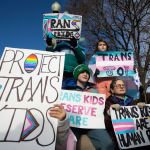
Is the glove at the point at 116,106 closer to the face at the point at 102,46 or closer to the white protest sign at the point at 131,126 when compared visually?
the white protest sign at the point at 131,126

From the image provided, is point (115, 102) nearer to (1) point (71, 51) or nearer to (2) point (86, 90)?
(2) point (86, 90)

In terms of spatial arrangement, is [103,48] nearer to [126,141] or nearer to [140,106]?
[140,106]

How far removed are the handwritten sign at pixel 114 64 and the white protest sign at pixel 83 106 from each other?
1538 mm

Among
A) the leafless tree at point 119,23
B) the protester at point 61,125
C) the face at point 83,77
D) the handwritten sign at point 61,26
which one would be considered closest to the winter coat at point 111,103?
the face at point 83,77

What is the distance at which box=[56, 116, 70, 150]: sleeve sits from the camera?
3340 millimetres

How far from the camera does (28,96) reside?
3395mm

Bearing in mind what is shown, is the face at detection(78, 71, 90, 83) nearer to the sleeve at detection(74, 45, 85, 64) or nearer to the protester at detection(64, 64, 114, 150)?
the protester at detection(64, 64, 114, 150)

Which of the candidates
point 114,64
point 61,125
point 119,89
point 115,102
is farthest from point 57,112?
point 114,64

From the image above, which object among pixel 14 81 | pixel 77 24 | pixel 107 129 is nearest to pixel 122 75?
pixel 77 24

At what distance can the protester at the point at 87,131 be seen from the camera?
14.1ft

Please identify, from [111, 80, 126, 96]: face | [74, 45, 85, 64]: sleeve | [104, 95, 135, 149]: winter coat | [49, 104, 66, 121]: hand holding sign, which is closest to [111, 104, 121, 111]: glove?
[104, 95, 135, 149]: winter coat

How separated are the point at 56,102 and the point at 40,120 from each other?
0.69 ft

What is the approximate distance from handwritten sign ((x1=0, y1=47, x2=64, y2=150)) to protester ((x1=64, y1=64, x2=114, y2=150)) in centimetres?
115

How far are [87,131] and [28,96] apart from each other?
1.38 metres
